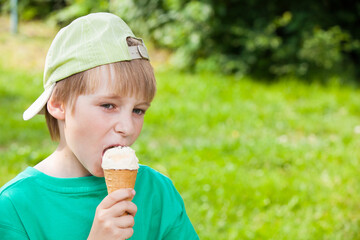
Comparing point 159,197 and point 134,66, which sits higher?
point 134,66

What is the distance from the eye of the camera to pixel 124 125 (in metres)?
1.56

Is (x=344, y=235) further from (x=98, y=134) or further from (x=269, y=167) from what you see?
(x=98, y=134)

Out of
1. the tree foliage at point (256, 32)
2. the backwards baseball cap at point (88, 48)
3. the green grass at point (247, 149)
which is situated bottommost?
the green grass at point (247, 149)

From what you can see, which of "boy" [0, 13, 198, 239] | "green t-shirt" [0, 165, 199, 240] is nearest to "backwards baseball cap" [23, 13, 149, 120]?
"boy" [0, 13, 198, 239]

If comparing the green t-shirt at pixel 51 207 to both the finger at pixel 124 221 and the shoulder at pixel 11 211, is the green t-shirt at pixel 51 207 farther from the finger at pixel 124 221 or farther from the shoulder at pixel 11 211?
the finger at pixel 124 221

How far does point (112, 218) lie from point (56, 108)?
439 millimetres

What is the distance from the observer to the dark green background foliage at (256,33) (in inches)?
273

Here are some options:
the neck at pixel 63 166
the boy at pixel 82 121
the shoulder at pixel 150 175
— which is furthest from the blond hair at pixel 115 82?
the shoulder at pixel 150 175

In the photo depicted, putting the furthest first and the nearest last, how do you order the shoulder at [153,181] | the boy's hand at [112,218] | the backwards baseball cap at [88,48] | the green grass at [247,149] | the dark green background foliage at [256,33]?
1. the dark green background foliage at [256,33]
2. the green grass at [247,149]
3. the shoulder at [153,181]
4. the backwards baseball cap at [88,48]
5. the boy's hand at [112,218]

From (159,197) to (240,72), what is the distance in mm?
5475

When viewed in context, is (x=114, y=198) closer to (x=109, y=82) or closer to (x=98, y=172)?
(x=98, y=172)

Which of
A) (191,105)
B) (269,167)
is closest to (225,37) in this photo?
(191,105)

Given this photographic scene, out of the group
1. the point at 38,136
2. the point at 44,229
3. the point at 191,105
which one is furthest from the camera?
the point at 191,105

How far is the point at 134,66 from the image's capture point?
1.60 metres
